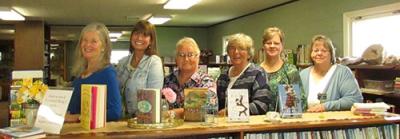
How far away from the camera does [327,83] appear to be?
296 centimetres

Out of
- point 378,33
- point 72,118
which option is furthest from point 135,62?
point 378,33

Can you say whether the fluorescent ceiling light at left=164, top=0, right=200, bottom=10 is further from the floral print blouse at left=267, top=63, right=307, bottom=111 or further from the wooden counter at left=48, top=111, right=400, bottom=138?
the wooden counter at left=48, top=111, right=400, bottom=138

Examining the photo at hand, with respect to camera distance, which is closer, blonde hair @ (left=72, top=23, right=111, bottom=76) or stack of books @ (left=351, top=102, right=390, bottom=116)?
blonde hair @ (left=72, top=23, right=111, bottom=76)

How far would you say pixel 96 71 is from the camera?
2078mm

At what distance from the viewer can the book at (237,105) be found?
82.3 inches

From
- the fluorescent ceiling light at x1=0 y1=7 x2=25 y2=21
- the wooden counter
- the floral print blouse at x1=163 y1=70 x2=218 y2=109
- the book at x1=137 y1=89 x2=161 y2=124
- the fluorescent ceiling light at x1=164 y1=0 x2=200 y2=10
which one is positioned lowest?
the wooden counter

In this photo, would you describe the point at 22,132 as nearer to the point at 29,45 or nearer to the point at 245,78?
the point at 245,78

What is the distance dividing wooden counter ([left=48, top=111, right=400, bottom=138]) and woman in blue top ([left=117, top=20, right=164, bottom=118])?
1.41 feet

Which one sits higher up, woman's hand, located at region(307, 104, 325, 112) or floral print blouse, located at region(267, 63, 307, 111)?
floral print blouse, located at region(267, 63, 307, 111)

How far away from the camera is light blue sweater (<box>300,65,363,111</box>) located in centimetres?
277

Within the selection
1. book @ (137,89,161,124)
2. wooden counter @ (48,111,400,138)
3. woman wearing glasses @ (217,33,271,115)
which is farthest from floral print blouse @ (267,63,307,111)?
book @ (137,89,161,124)

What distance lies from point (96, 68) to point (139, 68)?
1.42ft

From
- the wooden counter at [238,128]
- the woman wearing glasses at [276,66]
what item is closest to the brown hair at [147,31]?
the wooden counter at [238,128]

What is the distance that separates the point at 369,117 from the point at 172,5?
14.8 ft
